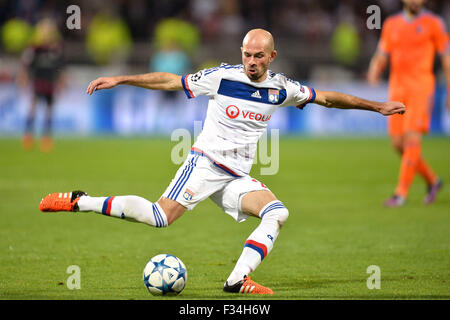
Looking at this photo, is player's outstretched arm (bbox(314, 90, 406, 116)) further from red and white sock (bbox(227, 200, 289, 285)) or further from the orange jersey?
the orange jersey

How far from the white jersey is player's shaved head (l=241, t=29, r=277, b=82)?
0.16 m

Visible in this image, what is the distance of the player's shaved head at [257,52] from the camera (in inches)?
216

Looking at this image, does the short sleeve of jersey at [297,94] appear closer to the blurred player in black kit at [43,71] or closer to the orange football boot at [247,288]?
the orange football boot at [247,288]

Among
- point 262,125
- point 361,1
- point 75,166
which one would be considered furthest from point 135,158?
point 361,1

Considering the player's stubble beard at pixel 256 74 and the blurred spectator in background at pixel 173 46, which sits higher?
the player's stubble beard at pixel 256 74

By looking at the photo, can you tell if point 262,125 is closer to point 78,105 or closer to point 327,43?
point 78,105

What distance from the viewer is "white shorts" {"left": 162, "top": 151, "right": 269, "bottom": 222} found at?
5.77 metres

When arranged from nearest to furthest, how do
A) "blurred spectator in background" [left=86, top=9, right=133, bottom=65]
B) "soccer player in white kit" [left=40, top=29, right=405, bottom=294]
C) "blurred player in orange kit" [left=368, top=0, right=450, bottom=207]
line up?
"soccer player in white kit" [left=40, top=29, right=405, bottom=294], "blurred player in orange kit" [left=368, top=0, right=450, bottom=207], "blurred spectator in background" [left=86, top=9, right=133, bottom=65]

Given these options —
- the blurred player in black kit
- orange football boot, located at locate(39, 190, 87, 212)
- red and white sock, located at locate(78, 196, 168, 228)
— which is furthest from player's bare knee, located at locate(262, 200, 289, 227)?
the blurred player in black kit

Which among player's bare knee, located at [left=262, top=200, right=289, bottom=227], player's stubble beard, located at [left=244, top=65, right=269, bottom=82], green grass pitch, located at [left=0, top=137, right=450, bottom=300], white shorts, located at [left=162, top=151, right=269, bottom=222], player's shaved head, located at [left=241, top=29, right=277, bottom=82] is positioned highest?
player's shaved head, located at [left=241, top=29, right=277, bottom=82]

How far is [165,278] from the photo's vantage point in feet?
17.4

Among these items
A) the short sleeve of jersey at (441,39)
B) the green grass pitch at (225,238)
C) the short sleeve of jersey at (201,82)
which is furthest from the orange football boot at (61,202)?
the short sleeve of jersey at (441,39)

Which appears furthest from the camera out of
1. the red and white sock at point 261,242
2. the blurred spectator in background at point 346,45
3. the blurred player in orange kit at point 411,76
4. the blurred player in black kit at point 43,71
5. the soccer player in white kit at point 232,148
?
the blurred spectator in background at point 346,45

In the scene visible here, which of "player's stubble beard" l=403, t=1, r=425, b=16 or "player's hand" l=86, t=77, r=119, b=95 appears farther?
"player's stubble beard" l=403, t=1, r=425, b=16
